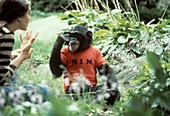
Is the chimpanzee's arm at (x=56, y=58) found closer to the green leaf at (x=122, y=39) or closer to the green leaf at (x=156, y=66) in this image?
the green leaf at (x=122, y=39)

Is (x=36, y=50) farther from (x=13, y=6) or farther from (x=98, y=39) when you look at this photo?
(x=13, y=6)

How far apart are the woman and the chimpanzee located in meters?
0.59

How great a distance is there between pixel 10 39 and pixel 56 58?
89 centimetres

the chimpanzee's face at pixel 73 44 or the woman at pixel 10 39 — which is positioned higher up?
the woman at pixel 10 39

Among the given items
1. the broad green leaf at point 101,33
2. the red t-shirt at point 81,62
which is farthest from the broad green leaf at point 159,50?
the red t-shirt at point 81,62

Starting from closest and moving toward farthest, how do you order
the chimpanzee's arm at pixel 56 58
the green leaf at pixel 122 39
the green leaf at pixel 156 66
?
the green leaf at pixel 156 66, the chimpanzee's arm at pixel 56 58, the green leaf at pixel 122 39

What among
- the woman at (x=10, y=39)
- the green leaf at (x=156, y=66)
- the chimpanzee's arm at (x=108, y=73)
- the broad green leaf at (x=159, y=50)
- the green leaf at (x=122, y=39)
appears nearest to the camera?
the green leaf at (x=156, y=66)

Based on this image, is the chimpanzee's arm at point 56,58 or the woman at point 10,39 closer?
the woman at point 10,39

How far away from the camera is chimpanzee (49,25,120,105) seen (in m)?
4.12

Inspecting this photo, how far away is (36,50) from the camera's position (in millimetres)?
7715

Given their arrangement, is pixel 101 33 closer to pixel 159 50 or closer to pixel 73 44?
pixel 159 50

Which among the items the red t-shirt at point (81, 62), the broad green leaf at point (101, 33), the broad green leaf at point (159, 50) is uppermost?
the red t-shirt at point (81, 62)

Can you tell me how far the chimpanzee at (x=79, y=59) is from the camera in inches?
162

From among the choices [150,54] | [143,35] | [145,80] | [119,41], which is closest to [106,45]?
[119,41]
